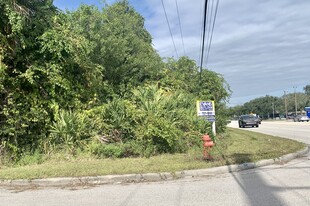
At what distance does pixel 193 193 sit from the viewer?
24.1 ft

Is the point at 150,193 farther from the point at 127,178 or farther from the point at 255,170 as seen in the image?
the point at 255,170

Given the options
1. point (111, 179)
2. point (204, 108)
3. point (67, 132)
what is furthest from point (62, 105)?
point (204, 108)

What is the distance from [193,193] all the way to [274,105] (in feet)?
542

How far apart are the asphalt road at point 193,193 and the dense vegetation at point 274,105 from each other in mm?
140172

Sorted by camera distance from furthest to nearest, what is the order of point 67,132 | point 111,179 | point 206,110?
point 206,110, point 67,132, point 111,179

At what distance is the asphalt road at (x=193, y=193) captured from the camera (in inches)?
260

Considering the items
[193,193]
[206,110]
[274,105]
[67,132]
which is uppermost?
[274,105]

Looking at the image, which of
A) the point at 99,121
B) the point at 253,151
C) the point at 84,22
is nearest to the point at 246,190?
the point at 253,151

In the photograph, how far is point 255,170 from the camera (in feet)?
32.4

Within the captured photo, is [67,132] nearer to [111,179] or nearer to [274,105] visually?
[111,179]

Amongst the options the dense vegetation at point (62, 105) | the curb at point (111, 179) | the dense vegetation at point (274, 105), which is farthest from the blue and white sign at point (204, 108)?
the dense vegetation at point (274, 105)

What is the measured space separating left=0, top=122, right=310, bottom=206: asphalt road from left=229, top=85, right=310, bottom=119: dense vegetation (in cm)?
14017

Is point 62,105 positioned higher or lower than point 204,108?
higher

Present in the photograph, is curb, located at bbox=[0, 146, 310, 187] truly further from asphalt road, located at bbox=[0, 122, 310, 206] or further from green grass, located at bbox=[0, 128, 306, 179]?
asphalt road, located at bbox=[0, 122, 310, 206]
